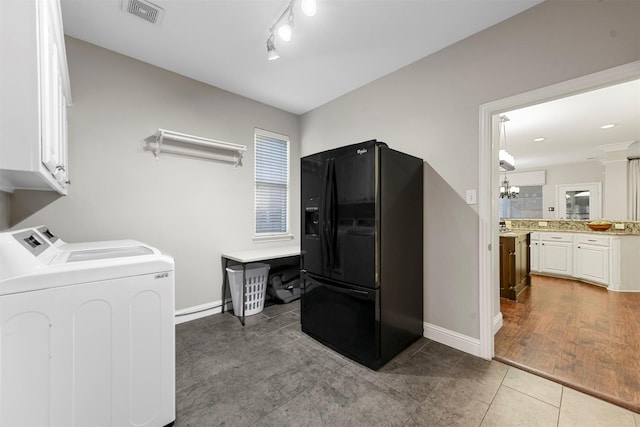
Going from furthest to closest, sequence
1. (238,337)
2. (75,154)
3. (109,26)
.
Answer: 1. (238,337)
2. (75,154)
3. (109,26)

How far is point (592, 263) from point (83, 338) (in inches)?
259

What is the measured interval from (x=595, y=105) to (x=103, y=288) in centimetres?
545

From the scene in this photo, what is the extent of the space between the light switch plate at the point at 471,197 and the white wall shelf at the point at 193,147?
8.19 feet

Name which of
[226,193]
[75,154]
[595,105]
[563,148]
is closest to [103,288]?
[75,154]

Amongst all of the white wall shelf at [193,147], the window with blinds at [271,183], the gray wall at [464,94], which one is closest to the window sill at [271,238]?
the window with blinds at [271,183]

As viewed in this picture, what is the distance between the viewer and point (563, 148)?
18.5ft

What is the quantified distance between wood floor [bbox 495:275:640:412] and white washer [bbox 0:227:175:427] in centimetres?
252

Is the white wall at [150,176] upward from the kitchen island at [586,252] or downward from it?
upward

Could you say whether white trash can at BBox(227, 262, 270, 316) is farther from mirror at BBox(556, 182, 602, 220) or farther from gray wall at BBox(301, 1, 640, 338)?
mirror at BBox(556, 182, 602, 220)

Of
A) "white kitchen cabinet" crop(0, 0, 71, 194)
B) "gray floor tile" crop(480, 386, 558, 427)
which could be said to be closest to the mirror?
"gray floor tile" crop(480, 386, 558, 427)

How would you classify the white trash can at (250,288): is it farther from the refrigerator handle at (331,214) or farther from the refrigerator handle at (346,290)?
the refrigerator handle at (331,214)

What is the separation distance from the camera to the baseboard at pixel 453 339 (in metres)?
2.17

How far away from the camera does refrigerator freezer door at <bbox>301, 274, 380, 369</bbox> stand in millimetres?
1979

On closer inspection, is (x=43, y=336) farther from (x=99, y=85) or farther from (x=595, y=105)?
(x=595, y=105)
